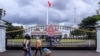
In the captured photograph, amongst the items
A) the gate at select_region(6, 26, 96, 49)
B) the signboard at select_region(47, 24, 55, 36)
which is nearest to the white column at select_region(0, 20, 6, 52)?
the gate at select_region(6, 26, 96, 49)

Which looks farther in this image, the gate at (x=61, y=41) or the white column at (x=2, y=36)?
the gate at (x=61, y=41)

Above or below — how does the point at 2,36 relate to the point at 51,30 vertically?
below

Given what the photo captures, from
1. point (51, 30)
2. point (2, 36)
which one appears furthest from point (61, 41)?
point (2, 36)

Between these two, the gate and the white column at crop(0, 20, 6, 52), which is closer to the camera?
the white column at crop(0, 20, 6, 52)

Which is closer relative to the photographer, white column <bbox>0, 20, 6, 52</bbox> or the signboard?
white column <bbox>0, 20, 6, 52</bbox>

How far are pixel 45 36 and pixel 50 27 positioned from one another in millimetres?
1337

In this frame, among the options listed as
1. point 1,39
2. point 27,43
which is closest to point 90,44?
point 1,39

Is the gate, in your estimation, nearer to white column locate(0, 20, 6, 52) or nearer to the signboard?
the signboard

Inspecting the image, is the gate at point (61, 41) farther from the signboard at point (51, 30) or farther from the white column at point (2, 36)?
the white column at point (2, 36)

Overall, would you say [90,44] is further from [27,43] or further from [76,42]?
[27,43]

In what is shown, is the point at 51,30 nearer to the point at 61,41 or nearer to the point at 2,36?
the point at 61,41

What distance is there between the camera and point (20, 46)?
25266mm

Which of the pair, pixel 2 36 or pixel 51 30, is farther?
pixel 51 30

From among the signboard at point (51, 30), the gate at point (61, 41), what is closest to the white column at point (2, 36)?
the gate at point (61, 41)
